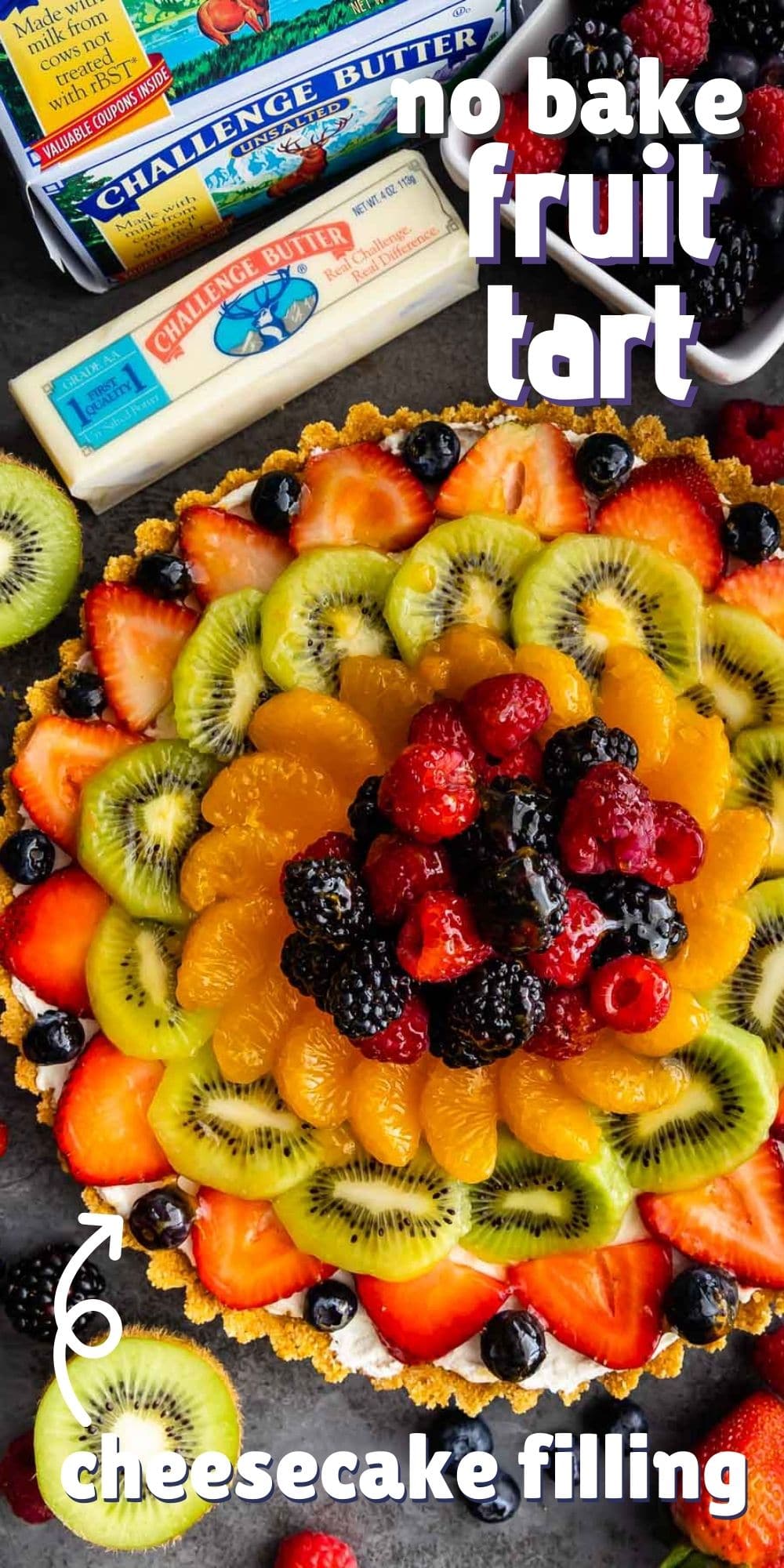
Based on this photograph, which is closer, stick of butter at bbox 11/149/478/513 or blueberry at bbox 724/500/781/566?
blueberry at bbox 724/500/781/566

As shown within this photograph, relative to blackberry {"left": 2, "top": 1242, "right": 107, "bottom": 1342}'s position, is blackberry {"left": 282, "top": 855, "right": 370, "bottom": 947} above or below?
above

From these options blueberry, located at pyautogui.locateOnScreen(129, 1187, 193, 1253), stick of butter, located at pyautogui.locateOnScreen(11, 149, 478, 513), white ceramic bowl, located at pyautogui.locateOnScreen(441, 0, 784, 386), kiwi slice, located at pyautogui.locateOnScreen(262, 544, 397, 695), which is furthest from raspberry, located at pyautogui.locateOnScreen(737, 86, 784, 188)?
blueberry, located at pyautogui.locateOnScreen(129, 1187, 193, 1253)

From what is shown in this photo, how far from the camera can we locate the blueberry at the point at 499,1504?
3.24 meters


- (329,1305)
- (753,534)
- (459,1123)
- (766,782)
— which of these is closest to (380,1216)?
(329,1305)

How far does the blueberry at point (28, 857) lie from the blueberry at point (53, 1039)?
288 mm

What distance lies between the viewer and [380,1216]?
2.77 m

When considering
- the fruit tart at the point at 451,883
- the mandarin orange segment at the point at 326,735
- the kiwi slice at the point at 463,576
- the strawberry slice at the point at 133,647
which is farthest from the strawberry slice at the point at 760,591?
the strawberry slice at the point at 133,647

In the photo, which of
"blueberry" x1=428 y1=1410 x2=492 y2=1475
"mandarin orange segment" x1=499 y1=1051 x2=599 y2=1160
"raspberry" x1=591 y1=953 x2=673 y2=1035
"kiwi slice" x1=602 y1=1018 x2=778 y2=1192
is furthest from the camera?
"blueberry" x1=428 y1=1410 x2=492 y2=1475

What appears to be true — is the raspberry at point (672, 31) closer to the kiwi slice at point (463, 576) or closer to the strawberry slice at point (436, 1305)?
the kiwi slice at point (463, 576)

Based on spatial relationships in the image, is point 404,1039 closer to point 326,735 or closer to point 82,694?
point 326,735

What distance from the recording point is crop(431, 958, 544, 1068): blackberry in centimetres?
229

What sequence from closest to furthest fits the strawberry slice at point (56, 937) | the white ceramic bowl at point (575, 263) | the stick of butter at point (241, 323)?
1. the strawberry slice at point (56, 937)
2. the white ceramic bowl at point (575, 263)
3. the stick of butter at point (241, 323)

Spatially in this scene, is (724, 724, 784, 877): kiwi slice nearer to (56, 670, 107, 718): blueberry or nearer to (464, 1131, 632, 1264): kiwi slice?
(464, 1131, 632, 1264): kiwi slice

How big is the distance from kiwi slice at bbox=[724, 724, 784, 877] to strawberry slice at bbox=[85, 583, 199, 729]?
121 centimetres
